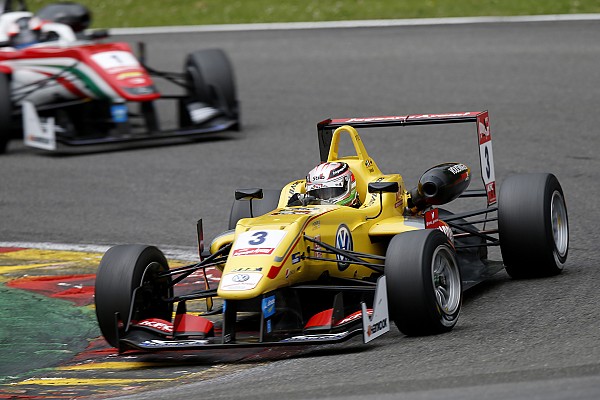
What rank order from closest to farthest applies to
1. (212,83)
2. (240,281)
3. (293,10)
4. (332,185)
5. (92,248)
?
(240,281), (332,185), (92,248), (212,83), (293,10)

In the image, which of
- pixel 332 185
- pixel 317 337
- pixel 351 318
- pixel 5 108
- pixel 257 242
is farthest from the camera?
pixel 5 108

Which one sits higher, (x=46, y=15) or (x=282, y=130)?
(x=46, y=15)

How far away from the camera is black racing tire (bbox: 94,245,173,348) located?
7367 millimetres

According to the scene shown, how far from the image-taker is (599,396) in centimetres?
540

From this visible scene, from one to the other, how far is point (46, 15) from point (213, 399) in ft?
37.4

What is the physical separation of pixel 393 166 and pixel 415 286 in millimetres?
6135

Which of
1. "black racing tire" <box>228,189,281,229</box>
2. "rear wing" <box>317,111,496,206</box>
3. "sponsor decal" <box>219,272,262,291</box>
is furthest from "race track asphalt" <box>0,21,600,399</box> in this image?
"black racing tire" <box>228,189,281,229</box>

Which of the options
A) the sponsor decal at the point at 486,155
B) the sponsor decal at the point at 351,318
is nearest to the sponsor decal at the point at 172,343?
the sponsor decal at the point at 351,318

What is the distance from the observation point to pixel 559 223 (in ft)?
28.1

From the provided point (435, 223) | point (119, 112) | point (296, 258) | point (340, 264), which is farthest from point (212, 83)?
point (296, 258)

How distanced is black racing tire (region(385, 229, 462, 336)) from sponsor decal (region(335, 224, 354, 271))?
0.54 m

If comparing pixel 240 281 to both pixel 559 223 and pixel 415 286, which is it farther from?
pixel 559 223

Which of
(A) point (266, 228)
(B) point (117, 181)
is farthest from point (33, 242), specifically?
(A) point (266, 228)

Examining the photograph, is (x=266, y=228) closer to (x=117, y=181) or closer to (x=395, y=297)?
(x=395, y=297)
